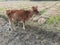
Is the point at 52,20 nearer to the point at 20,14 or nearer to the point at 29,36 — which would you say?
the point at 20,14

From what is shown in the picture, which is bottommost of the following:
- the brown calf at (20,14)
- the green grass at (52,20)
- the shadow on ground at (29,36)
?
the shadow on ground at (29,36)

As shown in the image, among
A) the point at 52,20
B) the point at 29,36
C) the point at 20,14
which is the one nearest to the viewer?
the point at 29,36

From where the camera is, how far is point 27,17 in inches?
156

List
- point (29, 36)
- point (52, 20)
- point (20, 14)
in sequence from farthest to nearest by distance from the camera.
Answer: point (52, 20) → point (20, 14) → point (29, 36)

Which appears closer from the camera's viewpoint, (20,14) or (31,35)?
(31,35)

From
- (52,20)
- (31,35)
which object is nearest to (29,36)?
(31,35)

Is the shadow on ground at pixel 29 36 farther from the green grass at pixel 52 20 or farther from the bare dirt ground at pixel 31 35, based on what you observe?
the green grass at pixel 52 20

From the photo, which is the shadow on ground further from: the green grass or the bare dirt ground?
the green grass

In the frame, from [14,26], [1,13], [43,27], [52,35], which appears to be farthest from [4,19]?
[52,35]

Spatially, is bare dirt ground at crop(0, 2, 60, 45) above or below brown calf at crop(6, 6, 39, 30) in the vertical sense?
below

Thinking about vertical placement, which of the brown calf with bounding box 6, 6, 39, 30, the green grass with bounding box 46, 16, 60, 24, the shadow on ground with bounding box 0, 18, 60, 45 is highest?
the brown calf with bounding box 6, 6, 39, 30

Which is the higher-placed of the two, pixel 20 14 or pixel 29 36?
pixel 20 14

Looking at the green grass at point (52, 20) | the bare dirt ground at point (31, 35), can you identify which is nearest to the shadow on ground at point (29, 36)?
the bare dirt ground at point (31, 35)

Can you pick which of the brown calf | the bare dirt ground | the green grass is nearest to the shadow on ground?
the bare dirt ground
